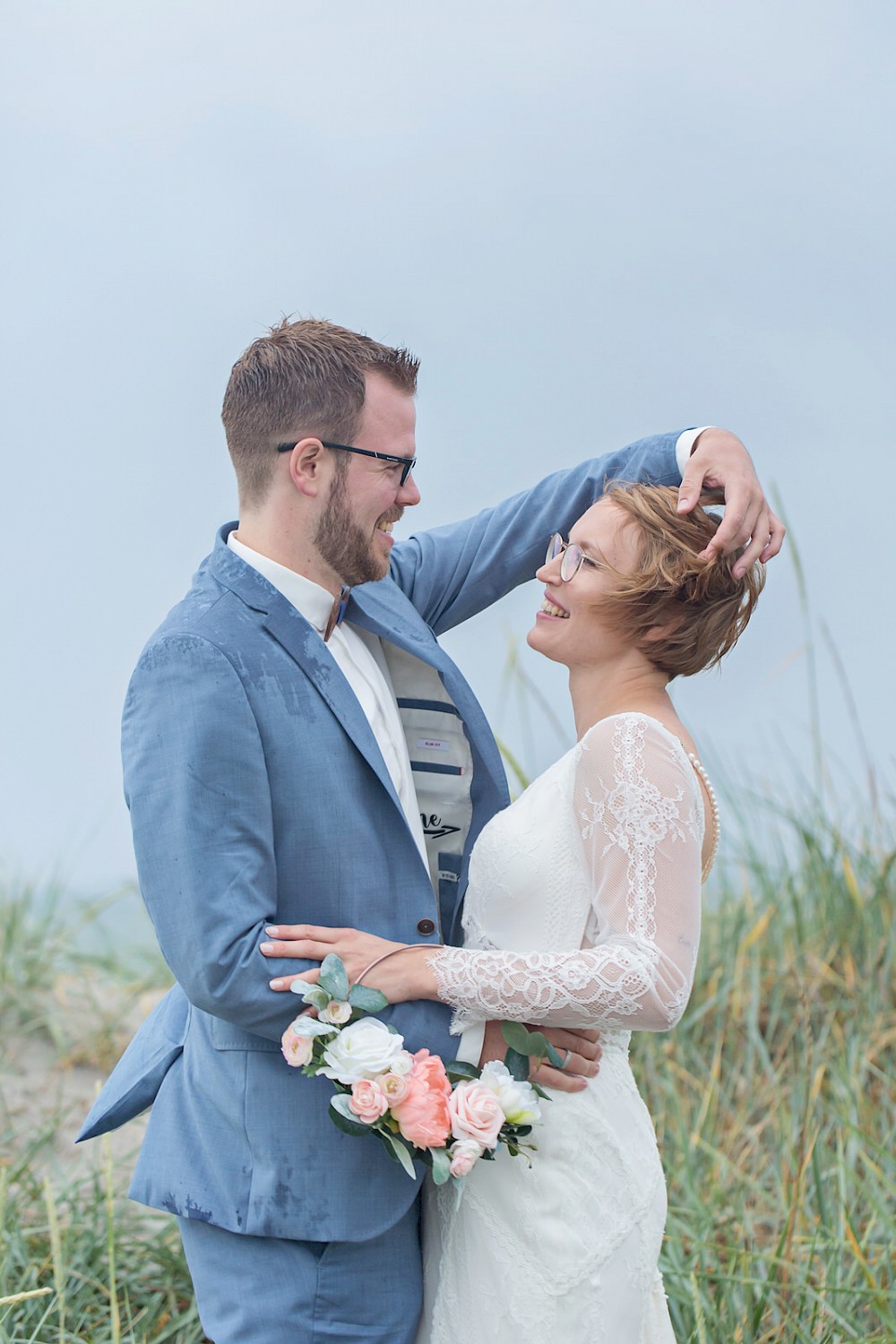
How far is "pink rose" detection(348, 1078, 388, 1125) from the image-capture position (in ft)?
5.55

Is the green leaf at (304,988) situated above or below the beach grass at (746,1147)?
above

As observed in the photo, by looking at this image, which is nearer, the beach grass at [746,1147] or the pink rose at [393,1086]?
the pink rose at [393,1086]

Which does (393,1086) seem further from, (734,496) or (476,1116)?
(734,496)

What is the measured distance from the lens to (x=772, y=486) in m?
4.29

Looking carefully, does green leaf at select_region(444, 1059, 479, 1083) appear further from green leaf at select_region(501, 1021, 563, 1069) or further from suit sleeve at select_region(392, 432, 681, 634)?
suit sleeve at select_region(392, 432, 681, 634)

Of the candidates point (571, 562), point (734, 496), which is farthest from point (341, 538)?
point (734, 496)

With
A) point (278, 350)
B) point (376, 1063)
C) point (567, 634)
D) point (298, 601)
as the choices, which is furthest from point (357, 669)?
point (376, 1063)

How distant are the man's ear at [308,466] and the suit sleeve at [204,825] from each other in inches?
13.5

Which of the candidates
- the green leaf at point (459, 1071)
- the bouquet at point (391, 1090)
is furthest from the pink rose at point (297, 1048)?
the green leaf at point (459, 1071)

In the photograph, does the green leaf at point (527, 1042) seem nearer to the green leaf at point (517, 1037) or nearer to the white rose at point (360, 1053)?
the green leaf at point (517, 1037)

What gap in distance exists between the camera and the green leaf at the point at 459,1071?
1845 millimetres

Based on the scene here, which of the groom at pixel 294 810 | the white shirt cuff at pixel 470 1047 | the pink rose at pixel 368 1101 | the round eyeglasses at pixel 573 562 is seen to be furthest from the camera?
the round eyeglasses at pixel 573 562

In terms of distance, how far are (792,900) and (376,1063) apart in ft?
9.84

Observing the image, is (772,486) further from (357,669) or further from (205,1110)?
(205,1110)
